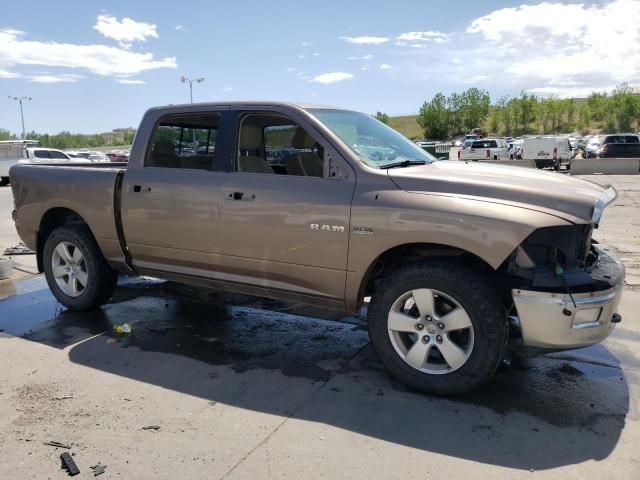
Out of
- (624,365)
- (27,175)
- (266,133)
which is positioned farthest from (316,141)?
(27,175)

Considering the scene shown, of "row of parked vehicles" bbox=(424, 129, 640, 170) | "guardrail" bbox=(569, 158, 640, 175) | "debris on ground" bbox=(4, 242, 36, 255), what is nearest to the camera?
"debris on ground" bbox=(4, 242, 36, 255)

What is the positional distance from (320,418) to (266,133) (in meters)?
2.40

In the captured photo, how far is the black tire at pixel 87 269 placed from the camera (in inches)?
206

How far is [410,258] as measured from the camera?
3717mm

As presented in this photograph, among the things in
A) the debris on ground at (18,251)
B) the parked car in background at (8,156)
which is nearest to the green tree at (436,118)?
the parked car in background at (8,156)

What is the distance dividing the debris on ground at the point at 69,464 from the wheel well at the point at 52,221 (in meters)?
2.95

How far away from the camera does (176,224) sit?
4.54 meters

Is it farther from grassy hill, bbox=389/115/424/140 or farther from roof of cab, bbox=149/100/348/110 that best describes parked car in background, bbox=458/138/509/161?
grassy hill, bbox=389/115/424/140

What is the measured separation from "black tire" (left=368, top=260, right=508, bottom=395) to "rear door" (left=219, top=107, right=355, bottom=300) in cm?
38

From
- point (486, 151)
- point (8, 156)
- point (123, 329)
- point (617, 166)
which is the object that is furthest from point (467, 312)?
point (486, 151)

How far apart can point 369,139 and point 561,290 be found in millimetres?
1877

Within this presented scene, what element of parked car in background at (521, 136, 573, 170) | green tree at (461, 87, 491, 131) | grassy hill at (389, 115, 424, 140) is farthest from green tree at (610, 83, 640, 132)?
parked car in background at (521, 136, 573, 170)

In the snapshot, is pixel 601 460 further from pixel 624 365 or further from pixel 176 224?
pixel 176 224

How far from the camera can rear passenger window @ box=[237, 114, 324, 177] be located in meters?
4.18
